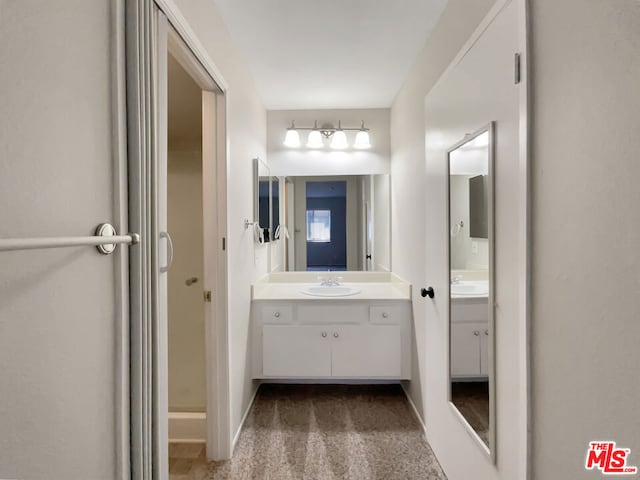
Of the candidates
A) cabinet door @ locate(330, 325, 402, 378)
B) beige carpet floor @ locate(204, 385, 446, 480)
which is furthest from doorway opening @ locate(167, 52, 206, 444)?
cabinet door @ locate(330, 325, 402, 378)

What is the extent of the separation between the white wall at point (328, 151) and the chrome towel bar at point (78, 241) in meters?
2.27

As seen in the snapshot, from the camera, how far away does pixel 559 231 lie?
0.84 metres

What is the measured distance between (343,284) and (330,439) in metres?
1.28

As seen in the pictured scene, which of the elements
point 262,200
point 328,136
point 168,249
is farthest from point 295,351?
point 328,136

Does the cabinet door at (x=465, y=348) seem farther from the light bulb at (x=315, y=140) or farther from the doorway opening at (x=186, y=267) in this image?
the light bulb at (x=315, y=140)

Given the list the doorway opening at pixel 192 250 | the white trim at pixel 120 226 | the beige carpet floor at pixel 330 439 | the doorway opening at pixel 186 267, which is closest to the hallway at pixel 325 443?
the beige carpet floor at pixel 330 439

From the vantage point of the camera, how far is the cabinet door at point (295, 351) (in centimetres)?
234

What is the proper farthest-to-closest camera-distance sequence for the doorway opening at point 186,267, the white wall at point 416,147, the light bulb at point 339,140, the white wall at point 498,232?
the light bulb at point 339,140
the doorway opening at point 186,267
the white wall at point 416,147
the white wall at point 498,232

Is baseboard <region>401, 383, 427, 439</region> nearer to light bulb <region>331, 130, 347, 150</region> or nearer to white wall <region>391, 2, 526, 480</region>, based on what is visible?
white wall <region>391, 2, 526, 480</region>

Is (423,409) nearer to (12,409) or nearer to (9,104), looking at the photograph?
(12,409)

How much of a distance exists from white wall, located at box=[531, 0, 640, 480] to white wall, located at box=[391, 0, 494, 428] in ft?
1.91

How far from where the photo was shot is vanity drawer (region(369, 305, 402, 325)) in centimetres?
235

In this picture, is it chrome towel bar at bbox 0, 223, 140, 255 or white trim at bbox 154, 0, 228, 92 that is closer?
chrome towel bar at bbox 0, 223, 140, 255

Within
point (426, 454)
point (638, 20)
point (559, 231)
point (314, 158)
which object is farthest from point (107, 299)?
point (314, 158)
